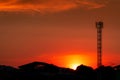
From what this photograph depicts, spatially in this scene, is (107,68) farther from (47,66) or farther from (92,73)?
(47,66)

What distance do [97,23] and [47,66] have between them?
1171 cm

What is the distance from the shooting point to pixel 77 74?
9631cm

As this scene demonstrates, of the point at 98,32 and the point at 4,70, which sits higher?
the point at 98,32

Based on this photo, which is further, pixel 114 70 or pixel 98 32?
pixel 114 70

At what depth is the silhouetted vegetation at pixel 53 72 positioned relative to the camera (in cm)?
9157

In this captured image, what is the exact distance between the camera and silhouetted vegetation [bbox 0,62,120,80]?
300ft

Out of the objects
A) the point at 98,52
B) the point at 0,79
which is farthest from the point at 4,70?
the point at 98,52

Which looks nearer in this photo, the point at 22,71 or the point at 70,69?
the point at 22,71

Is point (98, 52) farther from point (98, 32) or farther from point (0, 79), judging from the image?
point (0, 79)

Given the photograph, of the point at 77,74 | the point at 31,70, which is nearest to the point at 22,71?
the point at 31,70

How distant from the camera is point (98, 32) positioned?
Result: 3593 inches

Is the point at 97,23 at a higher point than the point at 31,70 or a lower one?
higher

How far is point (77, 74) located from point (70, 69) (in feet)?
17.8

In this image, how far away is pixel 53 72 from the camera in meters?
95.8
